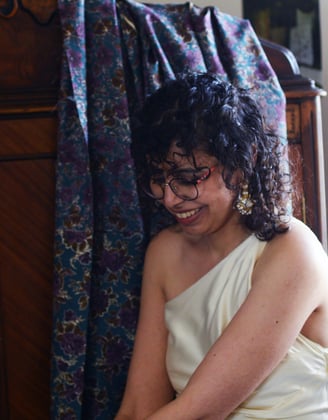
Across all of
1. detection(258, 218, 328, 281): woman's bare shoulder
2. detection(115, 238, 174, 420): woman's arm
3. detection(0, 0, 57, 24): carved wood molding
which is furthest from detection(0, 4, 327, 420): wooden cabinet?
detection(258, 218, 328, 281): woman's bare shoulder

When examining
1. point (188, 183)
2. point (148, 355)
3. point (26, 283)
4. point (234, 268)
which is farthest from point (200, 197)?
point (26, 283)

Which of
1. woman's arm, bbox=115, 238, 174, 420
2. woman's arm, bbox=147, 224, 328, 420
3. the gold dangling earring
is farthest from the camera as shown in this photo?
woman's arm, bbox=115, 238, 174, 420

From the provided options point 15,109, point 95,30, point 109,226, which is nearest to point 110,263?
point 109,226

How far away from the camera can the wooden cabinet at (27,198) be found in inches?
67.1

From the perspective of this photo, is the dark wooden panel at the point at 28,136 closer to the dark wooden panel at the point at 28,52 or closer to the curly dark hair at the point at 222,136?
the dark wooden panel at the point at 28,52

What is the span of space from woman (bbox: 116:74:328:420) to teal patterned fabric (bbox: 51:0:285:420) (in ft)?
0.48

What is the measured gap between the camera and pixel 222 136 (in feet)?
4.66

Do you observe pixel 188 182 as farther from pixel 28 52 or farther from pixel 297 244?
pixel 28 52

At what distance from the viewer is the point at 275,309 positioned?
1406 mm

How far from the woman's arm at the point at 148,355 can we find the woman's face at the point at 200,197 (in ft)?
0.64

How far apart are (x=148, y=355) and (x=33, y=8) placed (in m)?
0.84

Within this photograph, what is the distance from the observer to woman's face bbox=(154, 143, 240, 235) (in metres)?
1.44

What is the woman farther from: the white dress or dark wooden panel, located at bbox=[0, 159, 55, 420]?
dark wooden panel, located at bbox=[0, 159, 55, 420]

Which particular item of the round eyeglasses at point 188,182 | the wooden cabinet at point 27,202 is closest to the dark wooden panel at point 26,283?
the wooden cabinet at point 27,202
